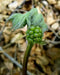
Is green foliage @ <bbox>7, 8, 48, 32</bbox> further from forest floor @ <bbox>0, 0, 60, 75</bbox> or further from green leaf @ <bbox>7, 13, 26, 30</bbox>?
forest floor @ <bbox>0, 0, 60, 75</bbox>

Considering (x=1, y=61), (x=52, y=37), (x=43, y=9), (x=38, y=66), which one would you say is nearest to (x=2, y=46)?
(x=1, y=61)

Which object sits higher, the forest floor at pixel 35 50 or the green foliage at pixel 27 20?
the green foliage at pixel 27 20

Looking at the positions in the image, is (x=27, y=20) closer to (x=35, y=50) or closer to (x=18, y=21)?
(x=18, y=21)

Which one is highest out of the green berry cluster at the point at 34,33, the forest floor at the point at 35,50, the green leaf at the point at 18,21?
the green leaf at the point at 18,21

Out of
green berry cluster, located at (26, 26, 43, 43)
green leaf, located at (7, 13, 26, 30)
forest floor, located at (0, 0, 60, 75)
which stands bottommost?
forest floor, located at (0, 0, 60, 75)

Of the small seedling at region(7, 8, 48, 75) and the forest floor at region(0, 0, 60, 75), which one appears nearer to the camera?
the small seedling at region(7, 8, 48, 75)

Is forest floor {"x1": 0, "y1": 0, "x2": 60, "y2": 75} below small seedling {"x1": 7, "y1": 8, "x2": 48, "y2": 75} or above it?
below

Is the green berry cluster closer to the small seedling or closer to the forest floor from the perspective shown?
the small seedling

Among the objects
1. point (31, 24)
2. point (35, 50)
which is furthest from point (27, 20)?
point (35, 50)

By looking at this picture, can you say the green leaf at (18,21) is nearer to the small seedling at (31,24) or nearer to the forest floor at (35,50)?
the small seedling at (31,24)

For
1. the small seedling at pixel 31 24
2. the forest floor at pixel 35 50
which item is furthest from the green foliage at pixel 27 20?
the forest floor at pixel 35 50

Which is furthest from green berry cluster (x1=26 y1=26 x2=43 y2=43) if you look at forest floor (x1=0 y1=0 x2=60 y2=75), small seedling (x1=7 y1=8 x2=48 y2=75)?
forest floor (x1=0 y1=0 x2=60 y2=75)

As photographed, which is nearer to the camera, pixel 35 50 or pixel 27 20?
pixel 27 20

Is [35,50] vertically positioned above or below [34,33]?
below
